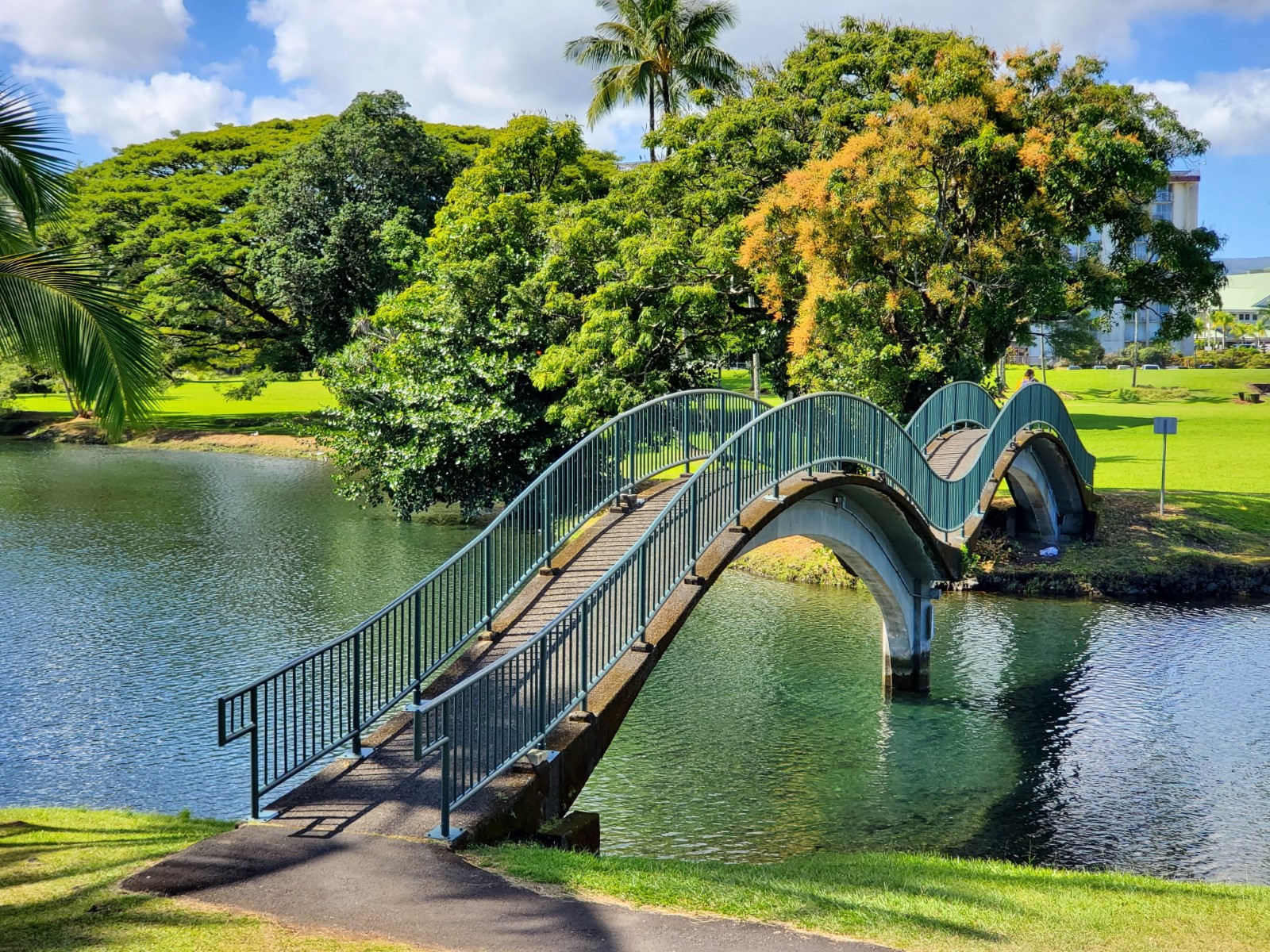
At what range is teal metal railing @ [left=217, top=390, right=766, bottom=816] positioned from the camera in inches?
415

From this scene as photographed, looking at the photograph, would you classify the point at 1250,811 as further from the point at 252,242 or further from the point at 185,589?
the point at 252,242

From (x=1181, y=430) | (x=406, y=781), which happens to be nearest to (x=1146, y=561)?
(x=406, y=781)

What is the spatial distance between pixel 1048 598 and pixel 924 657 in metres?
7.78

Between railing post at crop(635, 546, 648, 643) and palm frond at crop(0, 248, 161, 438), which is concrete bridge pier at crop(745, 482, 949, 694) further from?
palm frond at crop(0, 248, 161, 438)

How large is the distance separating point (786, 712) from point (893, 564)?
311cm

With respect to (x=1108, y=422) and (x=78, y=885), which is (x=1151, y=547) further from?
(x=1108, y=422)

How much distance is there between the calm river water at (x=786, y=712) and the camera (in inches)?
502

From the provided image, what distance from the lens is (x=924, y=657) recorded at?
18.4 meters

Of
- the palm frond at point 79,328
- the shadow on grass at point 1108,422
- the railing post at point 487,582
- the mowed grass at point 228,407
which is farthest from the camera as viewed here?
the mowed grass at point 228,407

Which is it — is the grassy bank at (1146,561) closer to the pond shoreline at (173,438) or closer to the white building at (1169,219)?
the pond shoreline at (173,438)

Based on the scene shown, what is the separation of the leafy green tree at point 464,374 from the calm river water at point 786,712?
241 cm

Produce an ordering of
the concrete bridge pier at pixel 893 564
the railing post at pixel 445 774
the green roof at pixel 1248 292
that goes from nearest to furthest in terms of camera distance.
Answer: the railing post at pixel 445 774, the concrete bridge pier at pixel 893 564, the green roof at pixel 1248 292

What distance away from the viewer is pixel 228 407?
6725cm

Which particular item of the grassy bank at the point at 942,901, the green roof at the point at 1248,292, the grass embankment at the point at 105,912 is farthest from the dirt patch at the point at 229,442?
the green roof at the point at 1248,292
